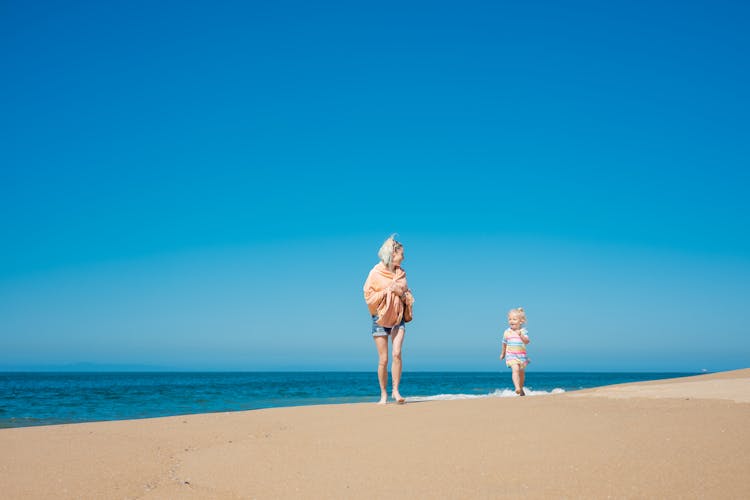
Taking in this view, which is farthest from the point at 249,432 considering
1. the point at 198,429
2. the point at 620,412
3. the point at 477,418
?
the point at 620,412

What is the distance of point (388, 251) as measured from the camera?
748cm

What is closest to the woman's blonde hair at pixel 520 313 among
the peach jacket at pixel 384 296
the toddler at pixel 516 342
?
the toddler at pixel 516 342

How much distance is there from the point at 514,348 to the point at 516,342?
0.36ft

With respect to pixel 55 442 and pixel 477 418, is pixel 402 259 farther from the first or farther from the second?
pixel 55 442

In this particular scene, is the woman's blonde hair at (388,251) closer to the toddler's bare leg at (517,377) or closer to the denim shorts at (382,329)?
the denim shorts at (382,329)

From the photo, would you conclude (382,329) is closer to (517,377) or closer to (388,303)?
(388,303)

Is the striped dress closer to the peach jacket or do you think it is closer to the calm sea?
the calm sea

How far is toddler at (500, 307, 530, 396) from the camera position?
9.71 metres

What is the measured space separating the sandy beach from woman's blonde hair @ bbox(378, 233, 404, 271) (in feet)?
8.22

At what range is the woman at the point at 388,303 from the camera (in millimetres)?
7285

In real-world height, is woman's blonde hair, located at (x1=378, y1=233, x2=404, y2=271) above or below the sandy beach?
above

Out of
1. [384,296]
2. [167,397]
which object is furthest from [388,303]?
[167,397]

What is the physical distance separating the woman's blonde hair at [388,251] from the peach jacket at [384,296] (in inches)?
2.9

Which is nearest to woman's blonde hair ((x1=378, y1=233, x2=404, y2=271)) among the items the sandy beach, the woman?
the woman
